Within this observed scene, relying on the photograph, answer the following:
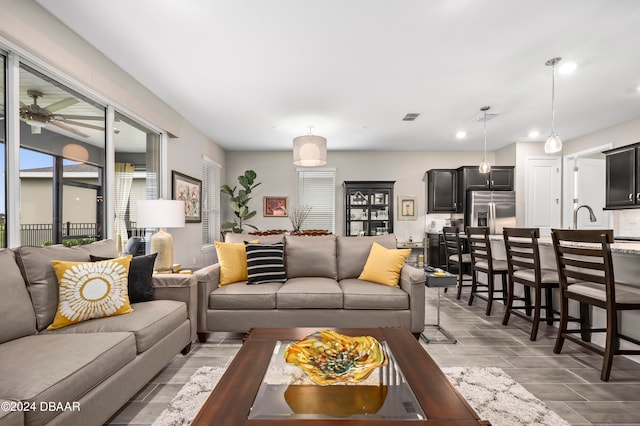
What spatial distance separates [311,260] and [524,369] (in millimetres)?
2022

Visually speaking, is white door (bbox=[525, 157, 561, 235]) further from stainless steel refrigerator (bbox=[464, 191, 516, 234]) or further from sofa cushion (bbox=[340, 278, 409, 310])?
sofa cushion (bbox=[340, 278, 409, 310])

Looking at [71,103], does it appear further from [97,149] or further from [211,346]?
[211,346]

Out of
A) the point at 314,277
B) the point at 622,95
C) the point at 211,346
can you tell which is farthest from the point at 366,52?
the point at 622,95

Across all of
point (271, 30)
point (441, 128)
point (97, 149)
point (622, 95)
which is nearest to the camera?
point (271, 30)

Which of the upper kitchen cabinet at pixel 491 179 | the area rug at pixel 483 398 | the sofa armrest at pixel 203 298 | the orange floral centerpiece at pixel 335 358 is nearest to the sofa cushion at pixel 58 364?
the area rug at pixel 483 398

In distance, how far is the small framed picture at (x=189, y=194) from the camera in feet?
15.8

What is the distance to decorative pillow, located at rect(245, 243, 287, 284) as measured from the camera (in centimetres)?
317

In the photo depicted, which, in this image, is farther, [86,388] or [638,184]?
[638,184]

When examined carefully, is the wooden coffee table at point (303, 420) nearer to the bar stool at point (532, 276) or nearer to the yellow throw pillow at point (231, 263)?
the yellow throw pillow at point (231, 263)

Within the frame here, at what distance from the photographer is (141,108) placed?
3777mm

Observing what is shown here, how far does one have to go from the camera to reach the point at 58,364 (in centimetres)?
142

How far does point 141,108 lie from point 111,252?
1.96m

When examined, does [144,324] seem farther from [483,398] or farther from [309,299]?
[483,398]

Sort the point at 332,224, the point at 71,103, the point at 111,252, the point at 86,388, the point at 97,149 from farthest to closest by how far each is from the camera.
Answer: the point at 332,224
the point at 97,149
the point at 71,103
the point at 111,252
the point at 86,388
